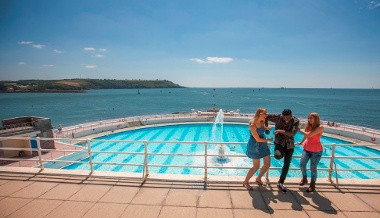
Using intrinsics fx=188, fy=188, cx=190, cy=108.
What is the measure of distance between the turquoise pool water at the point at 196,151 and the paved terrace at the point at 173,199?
2973 mm

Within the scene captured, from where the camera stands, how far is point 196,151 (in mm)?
15109

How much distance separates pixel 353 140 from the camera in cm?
1753

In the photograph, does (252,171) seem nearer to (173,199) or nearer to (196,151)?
(173,199)

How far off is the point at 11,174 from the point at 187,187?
16.2ft

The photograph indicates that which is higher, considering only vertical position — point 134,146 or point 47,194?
point 47,194

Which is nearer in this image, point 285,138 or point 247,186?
point 285,138

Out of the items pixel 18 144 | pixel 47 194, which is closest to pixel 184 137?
pixel 18 144

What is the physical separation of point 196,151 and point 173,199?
11.3 m

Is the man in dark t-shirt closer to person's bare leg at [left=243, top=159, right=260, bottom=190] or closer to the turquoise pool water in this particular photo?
person's bare leg at [left=243, top=159, right=260, bottom=190]

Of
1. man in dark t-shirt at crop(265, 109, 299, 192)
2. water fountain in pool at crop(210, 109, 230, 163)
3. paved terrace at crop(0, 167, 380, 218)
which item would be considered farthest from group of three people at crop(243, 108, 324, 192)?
water fountain in pool at crop(210, 109, 230, 163)

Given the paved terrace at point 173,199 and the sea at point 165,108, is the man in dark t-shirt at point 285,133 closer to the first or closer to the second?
the paved terrace at point 173,199

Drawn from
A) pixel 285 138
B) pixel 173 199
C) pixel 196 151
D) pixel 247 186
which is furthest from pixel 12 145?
pixel 285 138

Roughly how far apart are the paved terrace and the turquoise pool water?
2.97 metres

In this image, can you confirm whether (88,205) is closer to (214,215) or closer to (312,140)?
(214,215)
